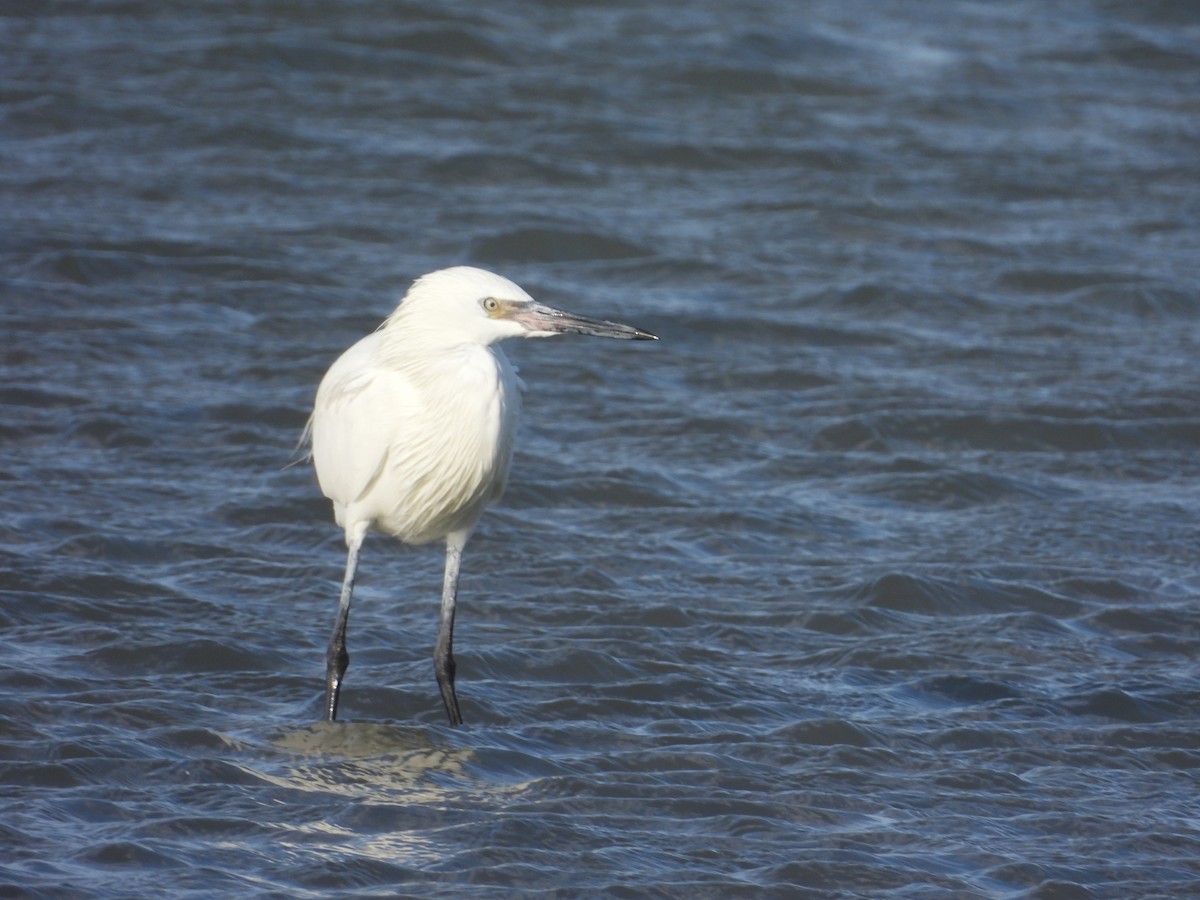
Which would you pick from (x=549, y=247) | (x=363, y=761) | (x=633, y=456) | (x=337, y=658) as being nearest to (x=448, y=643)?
(x=337, y=658)

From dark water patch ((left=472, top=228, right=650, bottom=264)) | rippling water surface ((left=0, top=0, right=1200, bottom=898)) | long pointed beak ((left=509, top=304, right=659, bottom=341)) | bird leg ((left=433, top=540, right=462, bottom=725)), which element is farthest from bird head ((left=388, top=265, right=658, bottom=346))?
dark water patch ((left=472, top=228, right=650, bottom=264))

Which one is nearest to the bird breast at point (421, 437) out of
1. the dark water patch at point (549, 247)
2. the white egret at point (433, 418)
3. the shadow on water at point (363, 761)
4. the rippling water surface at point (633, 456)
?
the white egret at point (433, 418)

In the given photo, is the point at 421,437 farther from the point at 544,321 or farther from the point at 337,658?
the point at 337,658

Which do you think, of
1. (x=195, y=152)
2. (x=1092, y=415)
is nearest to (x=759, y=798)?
(x=1092, y=415)

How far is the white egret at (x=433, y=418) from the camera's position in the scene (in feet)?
18.9

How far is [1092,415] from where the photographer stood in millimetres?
9188

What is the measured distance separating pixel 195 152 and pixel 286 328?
2962 mm

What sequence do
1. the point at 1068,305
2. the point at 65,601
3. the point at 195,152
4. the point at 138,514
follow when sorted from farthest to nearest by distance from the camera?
the point at 195,152 → the point at 1068,305 → the point at 138,514 → the point at 65,601

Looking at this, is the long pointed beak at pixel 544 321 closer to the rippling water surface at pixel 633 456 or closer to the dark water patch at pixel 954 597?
the rippling water surface at pixel 633 456

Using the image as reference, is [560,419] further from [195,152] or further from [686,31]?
[686,31]

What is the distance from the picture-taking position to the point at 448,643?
6.13 meters

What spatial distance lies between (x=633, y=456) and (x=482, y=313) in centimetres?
299

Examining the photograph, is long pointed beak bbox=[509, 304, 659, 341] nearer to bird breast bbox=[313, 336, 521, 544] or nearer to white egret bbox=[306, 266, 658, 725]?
white egret bbox=[306, 266, 658, 725]

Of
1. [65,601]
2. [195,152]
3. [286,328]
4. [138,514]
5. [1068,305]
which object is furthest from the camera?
[195,152]
